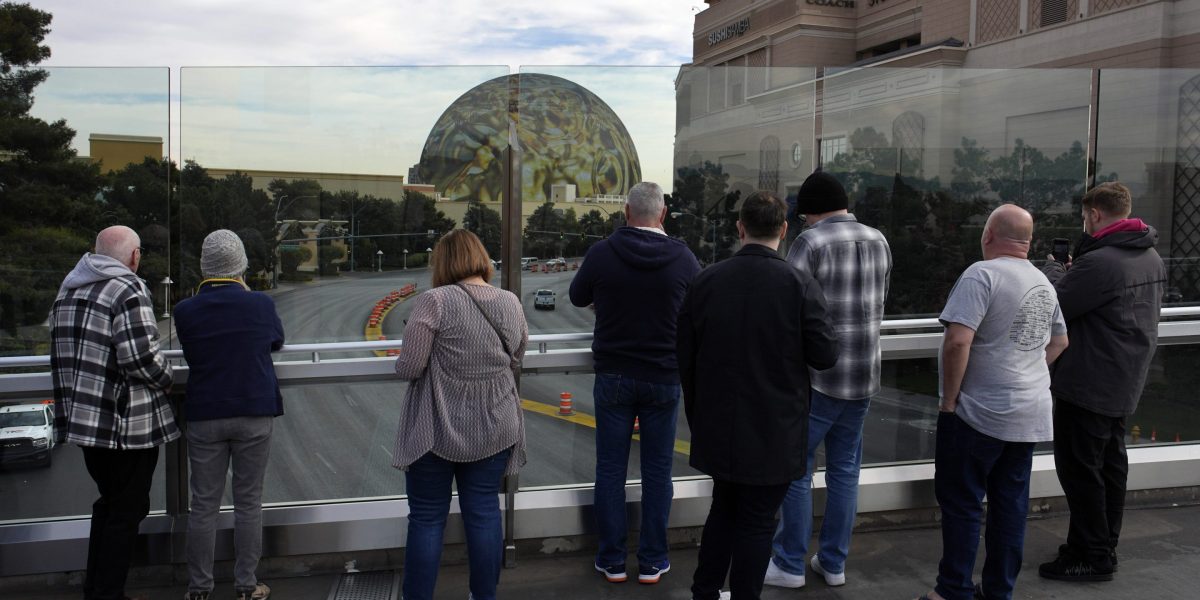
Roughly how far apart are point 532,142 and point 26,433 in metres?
2.62

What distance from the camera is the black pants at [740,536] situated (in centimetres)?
322

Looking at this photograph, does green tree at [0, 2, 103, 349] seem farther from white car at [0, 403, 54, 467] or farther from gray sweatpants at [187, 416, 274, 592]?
gray sweatpants at [187, 416, 274, 592]

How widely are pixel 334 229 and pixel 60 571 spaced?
6.24 feet

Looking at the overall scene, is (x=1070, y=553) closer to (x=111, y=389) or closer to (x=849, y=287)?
(x=849, y=287)

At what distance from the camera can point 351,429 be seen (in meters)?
4.17

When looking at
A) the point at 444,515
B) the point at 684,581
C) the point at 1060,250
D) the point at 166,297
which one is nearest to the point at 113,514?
the point at 166,297

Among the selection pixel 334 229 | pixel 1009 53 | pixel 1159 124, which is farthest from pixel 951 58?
pixel 334 229

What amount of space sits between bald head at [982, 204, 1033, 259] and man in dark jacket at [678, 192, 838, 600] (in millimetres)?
855

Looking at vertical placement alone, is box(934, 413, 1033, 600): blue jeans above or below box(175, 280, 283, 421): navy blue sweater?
below

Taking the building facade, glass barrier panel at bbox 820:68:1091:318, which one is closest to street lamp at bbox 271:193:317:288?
the building facade

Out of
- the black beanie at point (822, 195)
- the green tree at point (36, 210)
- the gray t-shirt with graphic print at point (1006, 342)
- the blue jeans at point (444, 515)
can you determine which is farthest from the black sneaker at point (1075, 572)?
the green tree at point (36, 210)

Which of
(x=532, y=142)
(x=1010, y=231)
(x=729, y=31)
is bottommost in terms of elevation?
(x=1010, y=231)

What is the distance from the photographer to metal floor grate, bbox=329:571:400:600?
3.83 meters

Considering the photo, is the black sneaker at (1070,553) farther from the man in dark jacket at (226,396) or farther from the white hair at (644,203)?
the man in dark jacket at (226,396)
